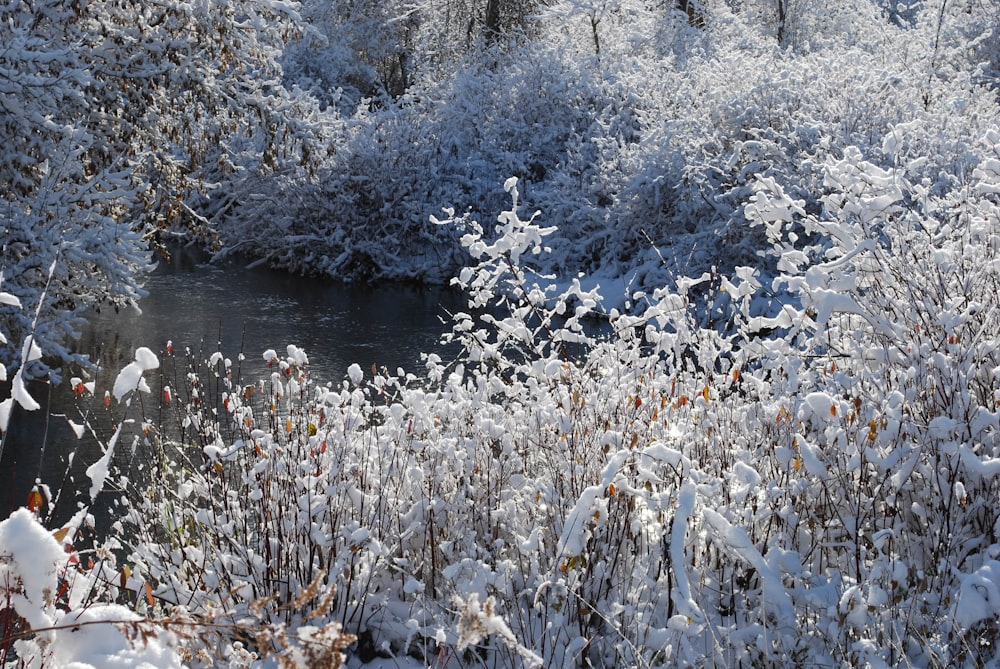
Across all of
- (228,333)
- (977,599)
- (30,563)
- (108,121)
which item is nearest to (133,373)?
(30,563)

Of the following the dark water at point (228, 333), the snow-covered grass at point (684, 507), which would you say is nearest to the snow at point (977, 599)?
the snow-covered grass at point (684, 507)

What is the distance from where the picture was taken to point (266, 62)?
11.2m

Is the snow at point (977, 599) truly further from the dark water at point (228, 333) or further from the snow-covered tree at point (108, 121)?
the snow-covered tree at point (108, 121)

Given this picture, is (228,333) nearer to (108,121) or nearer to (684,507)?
(108,121)

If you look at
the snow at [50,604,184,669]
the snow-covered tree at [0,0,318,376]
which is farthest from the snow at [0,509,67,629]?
the snow-covered tree at [0,0,318,376]

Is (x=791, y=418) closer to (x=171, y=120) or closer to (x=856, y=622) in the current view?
(x=856, y=622)

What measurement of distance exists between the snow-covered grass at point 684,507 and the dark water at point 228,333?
10.0 feet

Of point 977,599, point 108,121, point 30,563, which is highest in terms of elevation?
point 108,121

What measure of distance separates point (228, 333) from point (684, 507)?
9943 millimetres

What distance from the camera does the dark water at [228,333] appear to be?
795cm

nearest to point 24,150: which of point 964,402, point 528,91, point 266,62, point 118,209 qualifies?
point 118,209

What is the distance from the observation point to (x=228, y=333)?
40.0 ft

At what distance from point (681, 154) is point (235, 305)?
7.60m

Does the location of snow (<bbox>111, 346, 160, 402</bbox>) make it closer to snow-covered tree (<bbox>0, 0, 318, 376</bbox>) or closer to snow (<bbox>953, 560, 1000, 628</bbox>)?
snow (<bbox>953, 560, 1000, 628</bbox>)
